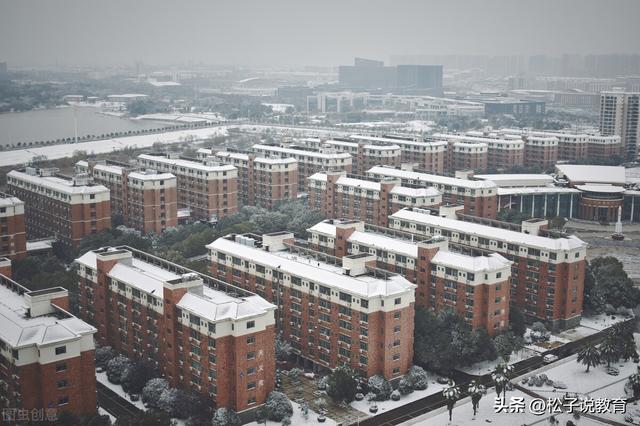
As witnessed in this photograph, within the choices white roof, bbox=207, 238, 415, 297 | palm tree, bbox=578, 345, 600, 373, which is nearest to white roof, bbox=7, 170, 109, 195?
white roof, bbox=207, 238, 415, 297

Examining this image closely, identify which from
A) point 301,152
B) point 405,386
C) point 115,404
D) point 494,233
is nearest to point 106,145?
point 301,152

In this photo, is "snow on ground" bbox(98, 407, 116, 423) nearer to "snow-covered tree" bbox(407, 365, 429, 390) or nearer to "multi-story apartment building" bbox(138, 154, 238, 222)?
"snow-covered tree" bbox(407, 365, 429, 390)

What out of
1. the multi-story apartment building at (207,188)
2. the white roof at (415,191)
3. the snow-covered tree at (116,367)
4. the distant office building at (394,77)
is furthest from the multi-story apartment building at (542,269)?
the distant office building at (394,77)

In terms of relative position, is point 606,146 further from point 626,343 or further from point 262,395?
point 262,395

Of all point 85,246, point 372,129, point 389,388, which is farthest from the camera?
point 372,129

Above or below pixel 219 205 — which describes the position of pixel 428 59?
above

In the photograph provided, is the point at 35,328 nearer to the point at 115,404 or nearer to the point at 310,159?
the point at 115,404

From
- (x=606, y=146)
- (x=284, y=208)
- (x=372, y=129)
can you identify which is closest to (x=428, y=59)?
(x=372, y=129)
